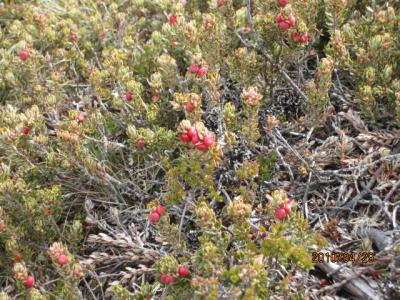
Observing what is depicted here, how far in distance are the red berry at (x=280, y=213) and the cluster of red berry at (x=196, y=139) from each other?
450 millimetres

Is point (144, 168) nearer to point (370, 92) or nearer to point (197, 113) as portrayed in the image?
point (197, 113)

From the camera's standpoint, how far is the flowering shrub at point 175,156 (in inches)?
97.9

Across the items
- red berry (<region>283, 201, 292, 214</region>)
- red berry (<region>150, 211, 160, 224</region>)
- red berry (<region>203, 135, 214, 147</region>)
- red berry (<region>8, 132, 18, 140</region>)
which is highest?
red berry (<region>203, 135, 214, 147</region>)

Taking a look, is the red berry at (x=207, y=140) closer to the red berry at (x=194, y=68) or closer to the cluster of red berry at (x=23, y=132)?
the red berry at (x=194, y=68)

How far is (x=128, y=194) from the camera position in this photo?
337 cm

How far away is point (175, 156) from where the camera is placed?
351cm

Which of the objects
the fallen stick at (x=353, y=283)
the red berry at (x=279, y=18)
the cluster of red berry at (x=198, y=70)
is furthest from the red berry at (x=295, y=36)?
the fallen stick at (x=353, y=283)

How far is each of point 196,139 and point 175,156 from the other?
3.52 feet

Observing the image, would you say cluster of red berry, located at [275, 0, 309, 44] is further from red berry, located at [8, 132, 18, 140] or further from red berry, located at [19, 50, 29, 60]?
red berry, located at [19, 50, 29, 60]

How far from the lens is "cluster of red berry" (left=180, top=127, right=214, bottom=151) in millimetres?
2447

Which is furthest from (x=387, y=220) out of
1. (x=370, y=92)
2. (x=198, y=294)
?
(x=198, y=294)

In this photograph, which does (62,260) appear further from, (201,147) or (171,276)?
(201,147)

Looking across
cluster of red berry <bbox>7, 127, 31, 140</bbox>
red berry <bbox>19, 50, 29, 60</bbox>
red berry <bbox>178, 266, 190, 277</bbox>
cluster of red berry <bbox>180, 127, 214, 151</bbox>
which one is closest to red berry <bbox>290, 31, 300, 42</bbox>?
cluster of red berry <bbox>180, 127, 214, 151</bbox>

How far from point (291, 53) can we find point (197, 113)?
3.17 feet
